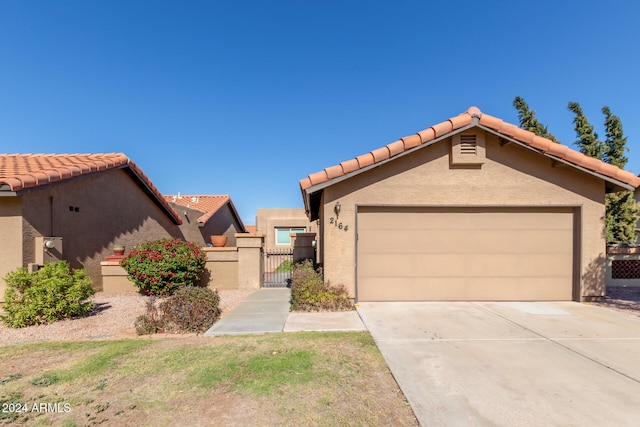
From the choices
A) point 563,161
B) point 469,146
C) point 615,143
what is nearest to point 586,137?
point 615,143

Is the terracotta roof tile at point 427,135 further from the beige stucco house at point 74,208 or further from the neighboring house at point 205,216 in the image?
the neighboring house at point 205,216

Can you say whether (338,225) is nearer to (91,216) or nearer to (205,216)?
(91,216)

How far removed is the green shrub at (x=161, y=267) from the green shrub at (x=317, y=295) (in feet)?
12.9

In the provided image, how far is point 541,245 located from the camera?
26.4 ft

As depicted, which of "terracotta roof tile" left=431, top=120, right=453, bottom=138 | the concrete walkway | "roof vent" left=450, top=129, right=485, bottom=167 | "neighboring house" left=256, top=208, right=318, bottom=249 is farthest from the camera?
"neighboring house" left=256, top=208, right=318, bottom=249

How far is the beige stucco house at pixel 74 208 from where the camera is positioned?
7594 mm

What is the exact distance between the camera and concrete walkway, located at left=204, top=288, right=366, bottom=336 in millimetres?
5699

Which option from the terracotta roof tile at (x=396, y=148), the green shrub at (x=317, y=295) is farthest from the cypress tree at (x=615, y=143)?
the green shrub at (x=317, y=295)

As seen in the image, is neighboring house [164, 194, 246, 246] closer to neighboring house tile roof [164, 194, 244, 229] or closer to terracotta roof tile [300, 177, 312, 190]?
neighboring house tile roof [164, 194, 244, 229]

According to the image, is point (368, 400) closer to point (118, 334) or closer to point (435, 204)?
point (118, 334)

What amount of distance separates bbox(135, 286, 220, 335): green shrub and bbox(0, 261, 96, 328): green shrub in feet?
6.43

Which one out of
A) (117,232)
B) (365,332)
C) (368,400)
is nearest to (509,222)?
(365,332)

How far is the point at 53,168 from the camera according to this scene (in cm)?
881

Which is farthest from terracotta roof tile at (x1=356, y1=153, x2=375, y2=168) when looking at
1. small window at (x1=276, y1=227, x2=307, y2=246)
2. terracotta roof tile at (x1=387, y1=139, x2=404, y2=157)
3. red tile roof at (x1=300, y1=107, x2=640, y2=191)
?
small window at (x1=276, y1=227, x2=307, y2=246)
